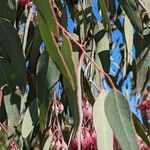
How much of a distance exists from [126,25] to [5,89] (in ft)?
1.54

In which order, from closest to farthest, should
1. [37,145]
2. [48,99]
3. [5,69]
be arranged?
[48,99] < [5,69] < [37,145]

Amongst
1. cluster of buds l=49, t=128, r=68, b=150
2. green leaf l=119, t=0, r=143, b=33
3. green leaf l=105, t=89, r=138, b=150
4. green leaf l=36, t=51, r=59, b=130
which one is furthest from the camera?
cluster of buds l=49, t=128, r=68, b=150

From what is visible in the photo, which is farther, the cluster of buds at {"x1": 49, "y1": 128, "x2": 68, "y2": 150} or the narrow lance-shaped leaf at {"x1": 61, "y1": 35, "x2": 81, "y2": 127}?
the cluster of buds at {"x1": 49, "y1": 128, "x2": 68, "y2": 150}

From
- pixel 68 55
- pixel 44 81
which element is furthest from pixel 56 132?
pixel 68 55

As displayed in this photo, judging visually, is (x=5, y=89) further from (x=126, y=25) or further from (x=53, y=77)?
(x=126, y=25)

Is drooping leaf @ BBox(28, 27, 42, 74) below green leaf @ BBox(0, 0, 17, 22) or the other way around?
below

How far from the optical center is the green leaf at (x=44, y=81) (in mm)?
1362

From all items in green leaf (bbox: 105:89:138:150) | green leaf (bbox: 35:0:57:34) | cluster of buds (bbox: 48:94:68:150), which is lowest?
cluster of buds (bbox: 48:94:68:150)

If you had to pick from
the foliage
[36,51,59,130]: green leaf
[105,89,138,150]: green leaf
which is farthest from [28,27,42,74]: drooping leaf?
[105,89,138,150]: green leaf

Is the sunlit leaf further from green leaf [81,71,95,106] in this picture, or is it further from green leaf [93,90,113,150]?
green leaf [93,90,113,150]

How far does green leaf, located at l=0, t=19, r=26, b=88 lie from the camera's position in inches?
56.0

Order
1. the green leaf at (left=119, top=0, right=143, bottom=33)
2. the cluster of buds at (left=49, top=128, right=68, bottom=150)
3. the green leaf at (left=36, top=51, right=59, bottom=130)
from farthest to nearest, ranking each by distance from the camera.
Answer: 1. the cluster of buds at (left=49, top=128, right=68, bottom=150)
2. the green leaf at (left=119, top=0, right=143, bottom=33)
3. the green leaf at (left=36, top=51, right=59, bottom=130)

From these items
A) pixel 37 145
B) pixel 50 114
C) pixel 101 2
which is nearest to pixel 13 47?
pixel 101 2

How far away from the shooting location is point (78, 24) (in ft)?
6.61
